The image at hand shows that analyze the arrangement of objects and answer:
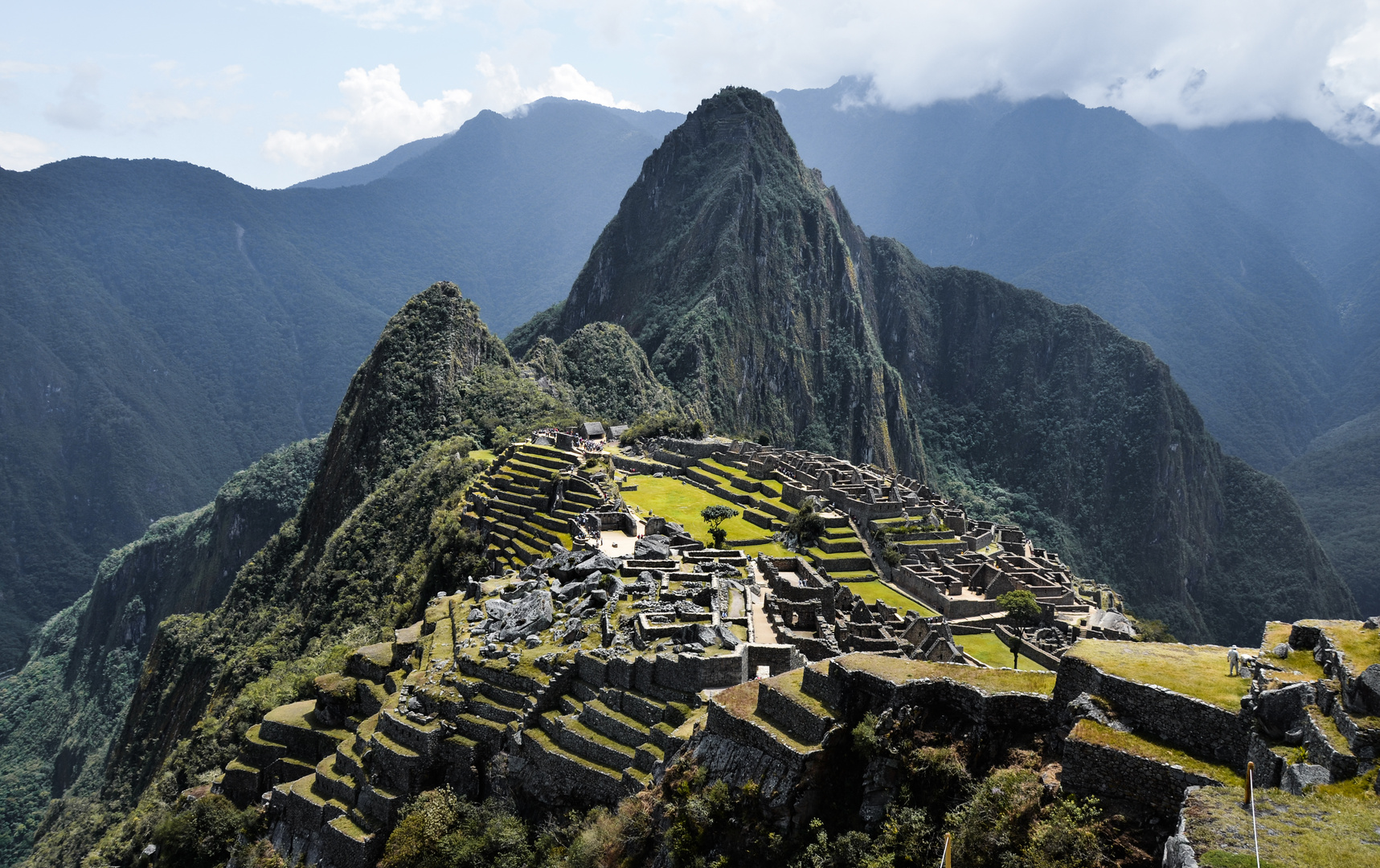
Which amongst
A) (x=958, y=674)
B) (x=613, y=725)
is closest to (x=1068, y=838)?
(x=958, y=674)

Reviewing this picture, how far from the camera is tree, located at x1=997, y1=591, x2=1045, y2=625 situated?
168 feet

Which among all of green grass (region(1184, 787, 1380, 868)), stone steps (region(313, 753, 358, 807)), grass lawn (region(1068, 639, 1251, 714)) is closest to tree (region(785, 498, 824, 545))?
stone steps (region(313, 753, 358, 807))

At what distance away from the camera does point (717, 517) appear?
5959 centimetres

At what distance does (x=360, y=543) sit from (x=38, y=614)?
551 feet

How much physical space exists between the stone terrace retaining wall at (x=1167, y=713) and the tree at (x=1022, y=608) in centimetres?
4018

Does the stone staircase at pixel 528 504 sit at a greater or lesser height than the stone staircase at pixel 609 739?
greater

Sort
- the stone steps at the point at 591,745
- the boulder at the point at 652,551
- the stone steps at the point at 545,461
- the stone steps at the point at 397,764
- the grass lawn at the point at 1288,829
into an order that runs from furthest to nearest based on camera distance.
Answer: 1. the stone steps at the point at 545,461
2. the boulder at the point at 652,551
3. the stone steps at the point at 397,764
4. the stone steps at the point at 591,745
5. the grass lawn at the point at 1288,829

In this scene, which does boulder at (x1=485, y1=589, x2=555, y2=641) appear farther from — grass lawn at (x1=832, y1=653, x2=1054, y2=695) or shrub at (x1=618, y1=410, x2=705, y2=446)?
shrub at (x1=618, y1=410, x2=705, y2=446)

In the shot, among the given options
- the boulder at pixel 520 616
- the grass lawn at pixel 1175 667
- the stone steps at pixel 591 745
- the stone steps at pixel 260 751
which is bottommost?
the stone steps at pixel 260 751

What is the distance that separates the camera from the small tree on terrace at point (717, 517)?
54094 mm

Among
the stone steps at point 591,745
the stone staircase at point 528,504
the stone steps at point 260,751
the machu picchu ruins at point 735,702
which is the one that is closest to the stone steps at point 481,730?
the machu picchu ruins at point 735,702

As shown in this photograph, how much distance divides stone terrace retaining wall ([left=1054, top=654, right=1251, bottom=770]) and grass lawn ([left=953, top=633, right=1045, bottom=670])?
28.6m

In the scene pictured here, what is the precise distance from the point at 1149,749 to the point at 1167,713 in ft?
2.24

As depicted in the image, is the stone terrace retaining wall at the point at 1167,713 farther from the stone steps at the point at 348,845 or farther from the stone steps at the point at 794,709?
the stone steps at the point at 348,845
